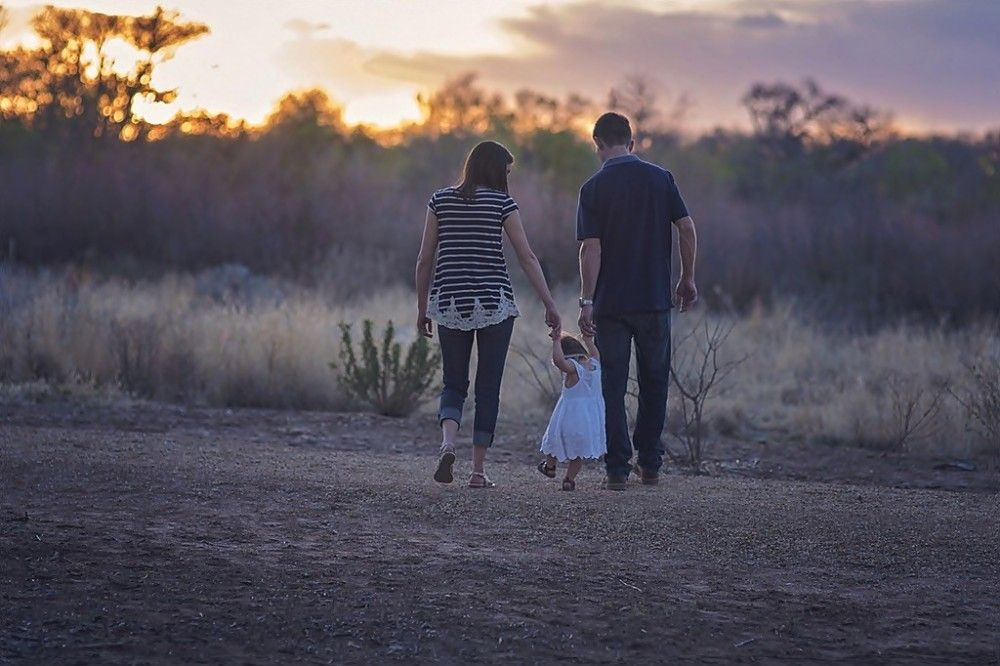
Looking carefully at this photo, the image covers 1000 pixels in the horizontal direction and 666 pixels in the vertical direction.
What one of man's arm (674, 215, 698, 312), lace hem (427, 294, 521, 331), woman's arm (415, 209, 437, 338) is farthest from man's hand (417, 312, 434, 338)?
man's arm (674, 215, 698, 312)

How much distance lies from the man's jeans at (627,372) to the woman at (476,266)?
1.72 ft

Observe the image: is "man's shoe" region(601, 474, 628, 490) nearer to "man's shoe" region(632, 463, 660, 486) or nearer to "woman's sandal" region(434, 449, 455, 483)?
"man's shoe" region(632, 463, 660, 486)

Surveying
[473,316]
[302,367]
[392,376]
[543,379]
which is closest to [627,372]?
[473,316]

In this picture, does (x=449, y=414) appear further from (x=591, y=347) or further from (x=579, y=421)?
(x=591, y=347)

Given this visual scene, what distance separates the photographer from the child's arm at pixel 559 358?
7.44m

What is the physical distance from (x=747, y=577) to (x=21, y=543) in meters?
3.00

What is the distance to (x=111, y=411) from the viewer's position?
12.0m

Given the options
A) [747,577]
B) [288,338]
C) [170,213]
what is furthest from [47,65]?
[747,577]

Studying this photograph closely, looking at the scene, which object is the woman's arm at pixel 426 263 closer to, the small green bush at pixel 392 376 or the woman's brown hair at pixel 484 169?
the woman's brown hair at pixel 484 169

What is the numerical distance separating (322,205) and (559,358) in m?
21.4

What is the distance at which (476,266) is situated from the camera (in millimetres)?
7484

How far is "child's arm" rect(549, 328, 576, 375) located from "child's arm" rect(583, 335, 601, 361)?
9.2 inches

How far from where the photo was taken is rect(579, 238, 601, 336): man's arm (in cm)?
775

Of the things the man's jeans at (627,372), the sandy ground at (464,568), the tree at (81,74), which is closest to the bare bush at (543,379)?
the man's jeans at (627,372)
